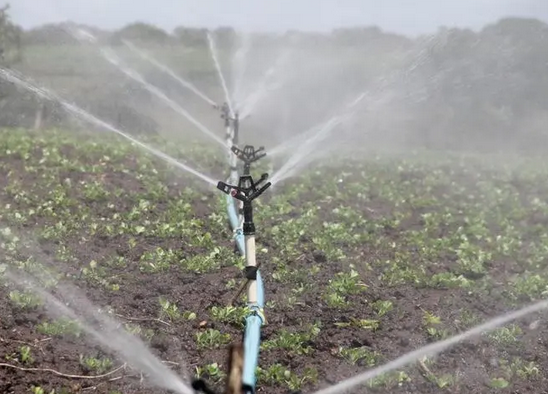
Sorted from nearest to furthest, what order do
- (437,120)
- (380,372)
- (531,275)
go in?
(380,372) < (531,275) < (437,120)

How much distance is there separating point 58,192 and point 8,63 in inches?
837

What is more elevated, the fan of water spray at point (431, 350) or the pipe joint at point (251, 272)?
the pipe joint at point (251, 272)

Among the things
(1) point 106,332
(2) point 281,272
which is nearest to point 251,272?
(1) point 106,332

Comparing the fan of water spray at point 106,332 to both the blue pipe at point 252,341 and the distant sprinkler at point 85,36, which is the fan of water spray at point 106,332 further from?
the distant sprinkler at point 85,36

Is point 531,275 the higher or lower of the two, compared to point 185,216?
lower

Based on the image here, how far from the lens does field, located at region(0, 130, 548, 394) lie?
7.75 metres

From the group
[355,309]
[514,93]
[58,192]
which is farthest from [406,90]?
[355,309]

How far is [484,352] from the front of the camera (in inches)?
338

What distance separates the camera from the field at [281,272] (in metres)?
7.75

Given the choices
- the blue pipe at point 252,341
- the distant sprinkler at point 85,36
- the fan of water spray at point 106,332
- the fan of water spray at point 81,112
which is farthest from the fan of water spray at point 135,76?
the blue pipe at point 252,341

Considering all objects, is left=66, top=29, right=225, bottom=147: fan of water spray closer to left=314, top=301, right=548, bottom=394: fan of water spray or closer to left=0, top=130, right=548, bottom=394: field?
left=0, top=130, right=548, bottom=394: field

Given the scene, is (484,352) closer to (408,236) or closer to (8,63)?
(408,236)

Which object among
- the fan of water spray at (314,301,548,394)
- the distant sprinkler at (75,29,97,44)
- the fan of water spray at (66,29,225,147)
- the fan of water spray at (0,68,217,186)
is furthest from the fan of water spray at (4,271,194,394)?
the distant sprinkler at (75,29,97,44)

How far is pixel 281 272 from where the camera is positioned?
10461 mm
